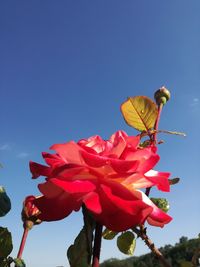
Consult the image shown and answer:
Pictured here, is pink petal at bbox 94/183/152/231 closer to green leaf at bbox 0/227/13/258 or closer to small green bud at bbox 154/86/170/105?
green leaf at bbox 0/227/13/258

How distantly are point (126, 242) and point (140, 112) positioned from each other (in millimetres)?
353

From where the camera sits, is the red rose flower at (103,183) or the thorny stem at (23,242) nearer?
the red rose flower at (103,183)

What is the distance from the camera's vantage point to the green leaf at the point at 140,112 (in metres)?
1.01

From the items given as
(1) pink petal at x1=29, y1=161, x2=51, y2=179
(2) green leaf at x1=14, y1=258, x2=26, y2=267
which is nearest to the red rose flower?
(1) pink petal at x1=29, y1=161, x2=51, y2=179

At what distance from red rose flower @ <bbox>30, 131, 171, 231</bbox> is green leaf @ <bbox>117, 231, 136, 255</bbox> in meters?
0.48

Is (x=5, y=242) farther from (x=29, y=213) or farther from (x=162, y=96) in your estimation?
(x=162, y=96)

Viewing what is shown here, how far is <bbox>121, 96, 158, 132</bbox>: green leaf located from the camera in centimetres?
101

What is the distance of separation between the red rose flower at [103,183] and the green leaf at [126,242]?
48 centimetres

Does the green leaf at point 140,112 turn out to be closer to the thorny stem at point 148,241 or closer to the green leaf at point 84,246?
the thorny stem at point 148,241

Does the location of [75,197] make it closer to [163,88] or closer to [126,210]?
[126,210]

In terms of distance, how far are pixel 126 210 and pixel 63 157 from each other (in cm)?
12

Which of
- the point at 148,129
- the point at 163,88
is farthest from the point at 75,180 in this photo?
the point at 163,88

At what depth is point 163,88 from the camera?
1146 millimetres

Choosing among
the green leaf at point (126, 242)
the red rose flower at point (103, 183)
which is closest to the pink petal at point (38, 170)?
the red rose flower at point (103, 183)
